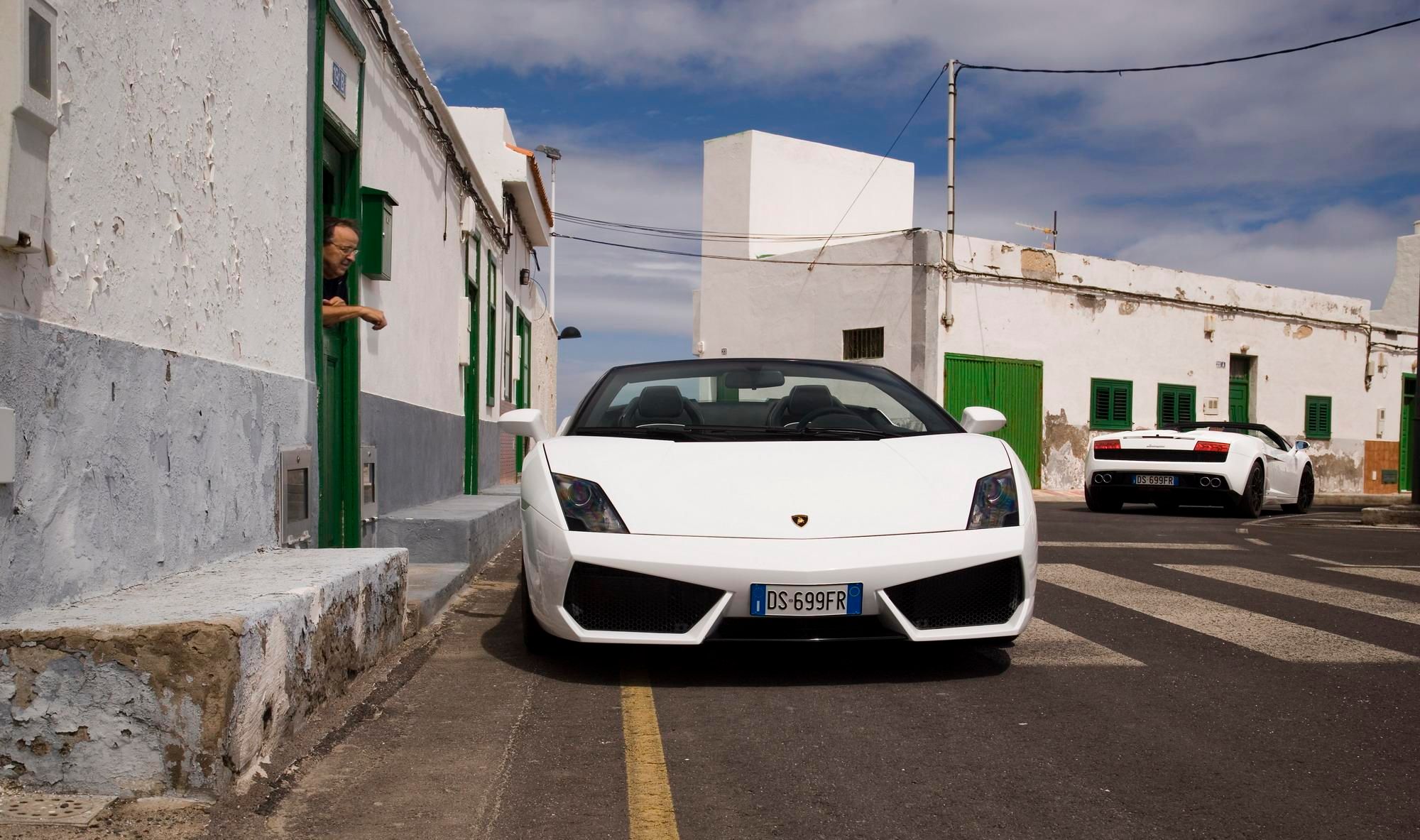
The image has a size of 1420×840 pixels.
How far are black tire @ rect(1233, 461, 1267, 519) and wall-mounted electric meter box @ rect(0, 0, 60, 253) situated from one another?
43.0ft

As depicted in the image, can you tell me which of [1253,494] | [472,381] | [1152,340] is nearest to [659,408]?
[472,381]

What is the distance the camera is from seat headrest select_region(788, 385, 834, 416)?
535cm

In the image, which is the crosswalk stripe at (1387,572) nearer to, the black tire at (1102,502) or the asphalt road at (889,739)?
the asphalt road at (889,739)

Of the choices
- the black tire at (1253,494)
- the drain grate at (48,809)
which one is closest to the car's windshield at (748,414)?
the drain grate at (48,809)

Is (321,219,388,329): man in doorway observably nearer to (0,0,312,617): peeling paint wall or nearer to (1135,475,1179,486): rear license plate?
(0,0,312,617): peeling paint wall

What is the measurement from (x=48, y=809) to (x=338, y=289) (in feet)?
14.1

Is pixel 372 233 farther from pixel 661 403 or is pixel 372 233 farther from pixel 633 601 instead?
pixel 633 601

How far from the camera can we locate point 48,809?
2.58 m

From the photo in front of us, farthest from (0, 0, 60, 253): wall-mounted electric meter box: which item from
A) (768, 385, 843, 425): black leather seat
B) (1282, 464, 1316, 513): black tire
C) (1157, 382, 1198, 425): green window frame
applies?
(1157, 382, 1198, 425): green window frame

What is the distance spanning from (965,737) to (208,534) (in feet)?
8.50

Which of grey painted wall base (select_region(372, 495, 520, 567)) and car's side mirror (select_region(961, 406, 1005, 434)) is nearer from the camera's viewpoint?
car's side mirror (select_region(961, 406, 1005, 434))

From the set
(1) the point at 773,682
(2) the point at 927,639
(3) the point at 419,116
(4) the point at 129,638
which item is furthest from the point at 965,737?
(3) the point at 419,116

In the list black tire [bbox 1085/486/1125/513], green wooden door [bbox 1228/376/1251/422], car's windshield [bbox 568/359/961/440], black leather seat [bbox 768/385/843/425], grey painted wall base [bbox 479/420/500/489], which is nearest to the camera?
car's windshield [bbox 568/359/961/440]

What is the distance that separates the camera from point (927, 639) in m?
4.05
